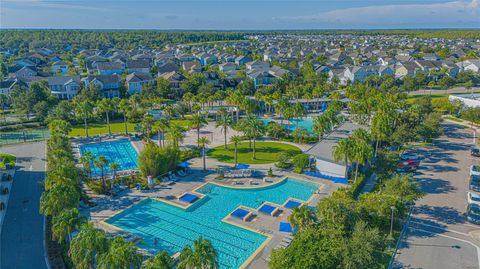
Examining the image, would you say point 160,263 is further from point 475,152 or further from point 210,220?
point 475,152

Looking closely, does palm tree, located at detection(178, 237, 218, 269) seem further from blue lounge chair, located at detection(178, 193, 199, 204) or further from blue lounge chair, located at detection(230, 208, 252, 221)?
blue lounge chair, located at detection(178, 193, 199, 204)

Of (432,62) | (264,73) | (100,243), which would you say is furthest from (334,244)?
(432,62)

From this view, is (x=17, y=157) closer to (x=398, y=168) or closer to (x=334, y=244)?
(x=334, y=244)

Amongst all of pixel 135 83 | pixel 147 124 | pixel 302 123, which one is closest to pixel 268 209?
pixel 147 124

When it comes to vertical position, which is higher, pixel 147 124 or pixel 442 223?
pixel 147 124

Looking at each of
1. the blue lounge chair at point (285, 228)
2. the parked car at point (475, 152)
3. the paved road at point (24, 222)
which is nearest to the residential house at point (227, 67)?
the paved road at point (24, 222)

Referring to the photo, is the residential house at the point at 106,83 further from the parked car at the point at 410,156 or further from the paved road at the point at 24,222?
the parked car at the point at 410,156

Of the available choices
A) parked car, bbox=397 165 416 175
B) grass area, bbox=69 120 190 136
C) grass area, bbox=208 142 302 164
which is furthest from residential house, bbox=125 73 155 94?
parked car, bbox=397 165 416 175

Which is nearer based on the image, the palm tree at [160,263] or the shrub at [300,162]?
the palm tree at [160,263]
